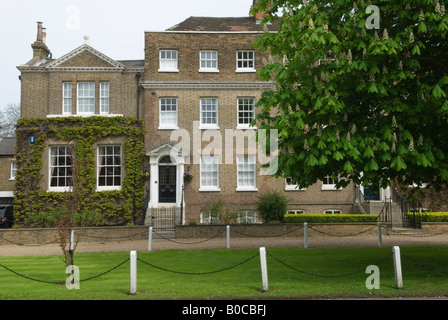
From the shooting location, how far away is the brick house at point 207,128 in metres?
26.0

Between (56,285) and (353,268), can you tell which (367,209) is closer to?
(353,268)

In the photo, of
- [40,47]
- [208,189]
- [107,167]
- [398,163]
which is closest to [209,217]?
[208,189]

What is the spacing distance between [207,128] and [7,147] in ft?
68.0

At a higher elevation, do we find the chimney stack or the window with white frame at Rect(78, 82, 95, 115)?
Result: the chimney stack

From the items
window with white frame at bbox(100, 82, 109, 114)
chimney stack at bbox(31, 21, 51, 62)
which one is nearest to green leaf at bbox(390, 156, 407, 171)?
window with white frame at bbox(100, 82, 109, 114)

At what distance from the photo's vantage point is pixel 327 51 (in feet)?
36.8

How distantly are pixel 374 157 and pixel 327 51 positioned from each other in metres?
2.95

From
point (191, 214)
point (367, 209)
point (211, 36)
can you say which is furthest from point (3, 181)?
point (367, 209)

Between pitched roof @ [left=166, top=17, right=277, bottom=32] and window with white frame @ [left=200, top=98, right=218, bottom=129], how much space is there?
17.1ft

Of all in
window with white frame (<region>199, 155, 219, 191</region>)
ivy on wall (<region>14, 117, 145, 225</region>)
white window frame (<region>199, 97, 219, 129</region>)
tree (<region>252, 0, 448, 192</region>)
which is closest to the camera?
tree (<region>252, 0, 448, 192</region>)

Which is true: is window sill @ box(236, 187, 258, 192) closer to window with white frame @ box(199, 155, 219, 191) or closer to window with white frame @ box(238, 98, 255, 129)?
window with white frame @ box(199, 155, 219, 191)

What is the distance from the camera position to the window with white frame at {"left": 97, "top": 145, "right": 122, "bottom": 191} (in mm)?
26297

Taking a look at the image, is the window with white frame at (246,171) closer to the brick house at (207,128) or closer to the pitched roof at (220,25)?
the brick house at (207,128)

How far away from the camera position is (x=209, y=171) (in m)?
26.4
